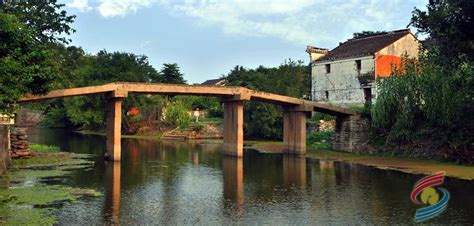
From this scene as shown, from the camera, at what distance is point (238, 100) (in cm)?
3938

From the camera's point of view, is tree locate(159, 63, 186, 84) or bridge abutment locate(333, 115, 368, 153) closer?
bridge abutment locate(333, 115, 368, 153)

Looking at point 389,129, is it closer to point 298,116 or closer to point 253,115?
point 298,116

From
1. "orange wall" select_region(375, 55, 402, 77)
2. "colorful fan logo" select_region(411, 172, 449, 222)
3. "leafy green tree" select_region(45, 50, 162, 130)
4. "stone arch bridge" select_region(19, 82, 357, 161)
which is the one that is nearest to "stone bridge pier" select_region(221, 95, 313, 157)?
"stone arch bridge" select_region(19, 82, 357, 161)

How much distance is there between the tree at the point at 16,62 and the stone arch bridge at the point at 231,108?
4.20 m

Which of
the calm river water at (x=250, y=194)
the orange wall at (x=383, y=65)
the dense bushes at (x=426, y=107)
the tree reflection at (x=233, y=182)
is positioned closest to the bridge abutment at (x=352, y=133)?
the dense bushes at (x=426, y=107)

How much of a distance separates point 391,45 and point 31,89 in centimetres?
3679

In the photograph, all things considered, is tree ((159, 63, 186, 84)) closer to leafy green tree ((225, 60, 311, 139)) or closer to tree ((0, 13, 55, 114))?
leafy green tree ((225, 60, 311, 139))

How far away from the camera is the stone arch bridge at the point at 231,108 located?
33.8 meters

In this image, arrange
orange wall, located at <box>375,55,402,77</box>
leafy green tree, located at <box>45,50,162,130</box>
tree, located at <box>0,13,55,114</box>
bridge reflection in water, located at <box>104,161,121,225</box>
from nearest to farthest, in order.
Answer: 1. bridge reflection in water, located at <box>104,161,121,225</box>
2. tree, located at <box>0,13,55,114</box>
3. orange wall, located at <box>375,55,402,77</box>
4. leafy green tree, located at <box>45,50,162,130</box>

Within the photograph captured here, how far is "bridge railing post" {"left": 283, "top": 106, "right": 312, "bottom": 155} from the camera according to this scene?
141 feet

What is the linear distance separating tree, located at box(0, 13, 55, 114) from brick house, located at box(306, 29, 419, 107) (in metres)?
34.4

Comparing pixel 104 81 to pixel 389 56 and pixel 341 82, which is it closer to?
pixel 341 82

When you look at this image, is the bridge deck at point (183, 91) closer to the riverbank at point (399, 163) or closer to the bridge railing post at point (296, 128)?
the bridge railing post at point (296, 128)

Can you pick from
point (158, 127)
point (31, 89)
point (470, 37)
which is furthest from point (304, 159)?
point (158, 127)
